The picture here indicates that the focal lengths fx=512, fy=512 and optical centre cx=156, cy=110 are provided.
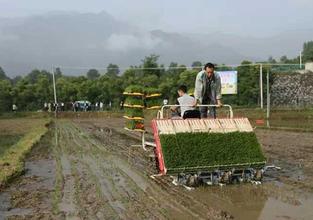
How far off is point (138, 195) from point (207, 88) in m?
3.23

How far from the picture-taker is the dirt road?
7098 mm

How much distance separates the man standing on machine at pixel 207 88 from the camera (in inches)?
414

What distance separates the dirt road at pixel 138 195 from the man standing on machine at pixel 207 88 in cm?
187

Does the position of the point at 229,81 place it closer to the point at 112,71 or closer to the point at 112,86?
the point at 112,86

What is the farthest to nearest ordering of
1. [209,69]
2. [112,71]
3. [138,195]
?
[112,71] < [209,69] < [138,195]

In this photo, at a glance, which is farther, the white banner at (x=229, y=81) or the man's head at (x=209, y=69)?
the white banner at (x=229, y=81)

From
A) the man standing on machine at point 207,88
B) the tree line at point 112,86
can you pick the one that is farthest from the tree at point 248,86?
the man standing on machine at point 207,88

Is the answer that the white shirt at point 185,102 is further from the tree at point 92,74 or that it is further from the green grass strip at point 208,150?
the tree at point 92,74

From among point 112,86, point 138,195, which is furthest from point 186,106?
point 112,86

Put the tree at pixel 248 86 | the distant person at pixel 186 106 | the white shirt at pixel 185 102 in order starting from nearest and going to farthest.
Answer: the distant person at pixel 186 106
the white shirt at pixel 185 102
the tree at pixel 248 86

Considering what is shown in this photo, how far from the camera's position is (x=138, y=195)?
27.6 ft

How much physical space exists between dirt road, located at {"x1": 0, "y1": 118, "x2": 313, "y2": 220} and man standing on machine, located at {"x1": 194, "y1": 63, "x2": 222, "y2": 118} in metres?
1.87

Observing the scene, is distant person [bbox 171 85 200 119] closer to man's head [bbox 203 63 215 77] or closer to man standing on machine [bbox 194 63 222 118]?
man standing on machine [bbox 194 63 222 118]

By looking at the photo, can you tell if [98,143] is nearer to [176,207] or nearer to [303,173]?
[303,173]
